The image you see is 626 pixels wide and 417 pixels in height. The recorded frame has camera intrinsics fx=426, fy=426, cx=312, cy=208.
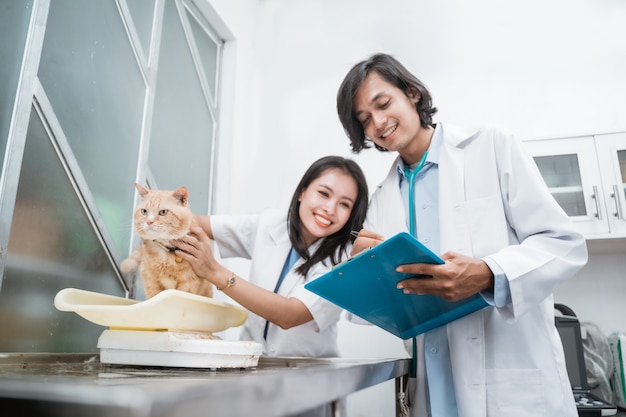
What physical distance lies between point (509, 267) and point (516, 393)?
1.07 ft

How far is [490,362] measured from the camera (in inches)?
42.3

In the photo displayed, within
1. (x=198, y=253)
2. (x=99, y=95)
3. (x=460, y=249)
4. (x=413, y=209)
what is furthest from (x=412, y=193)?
(x=99, y=95)

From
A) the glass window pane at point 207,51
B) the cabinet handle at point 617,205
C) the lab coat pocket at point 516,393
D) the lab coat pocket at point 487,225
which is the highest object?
the glass window pane at point 207,51

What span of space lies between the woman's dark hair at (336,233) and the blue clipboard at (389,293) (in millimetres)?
381

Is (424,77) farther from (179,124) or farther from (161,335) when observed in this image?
(161,335)

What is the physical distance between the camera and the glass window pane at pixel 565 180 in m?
2.07

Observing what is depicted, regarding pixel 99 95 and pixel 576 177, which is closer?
pixel 99 95

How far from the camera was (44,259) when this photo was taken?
114cm

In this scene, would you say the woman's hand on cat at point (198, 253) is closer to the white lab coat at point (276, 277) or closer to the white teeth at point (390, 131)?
the white lab coat at point (276, 277)

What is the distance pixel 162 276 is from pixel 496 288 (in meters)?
0.79

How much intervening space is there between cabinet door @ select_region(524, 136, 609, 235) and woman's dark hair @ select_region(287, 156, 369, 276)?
1147 mm

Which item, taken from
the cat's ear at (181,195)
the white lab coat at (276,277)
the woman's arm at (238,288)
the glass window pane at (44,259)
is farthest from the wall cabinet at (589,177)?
the glass window pane at (44,259)

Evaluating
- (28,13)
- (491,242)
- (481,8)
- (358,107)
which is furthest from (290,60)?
(491,242)

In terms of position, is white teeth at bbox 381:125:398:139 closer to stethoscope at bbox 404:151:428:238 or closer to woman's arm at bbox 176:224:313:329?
stethoscope at bbox 404:151:428:238
